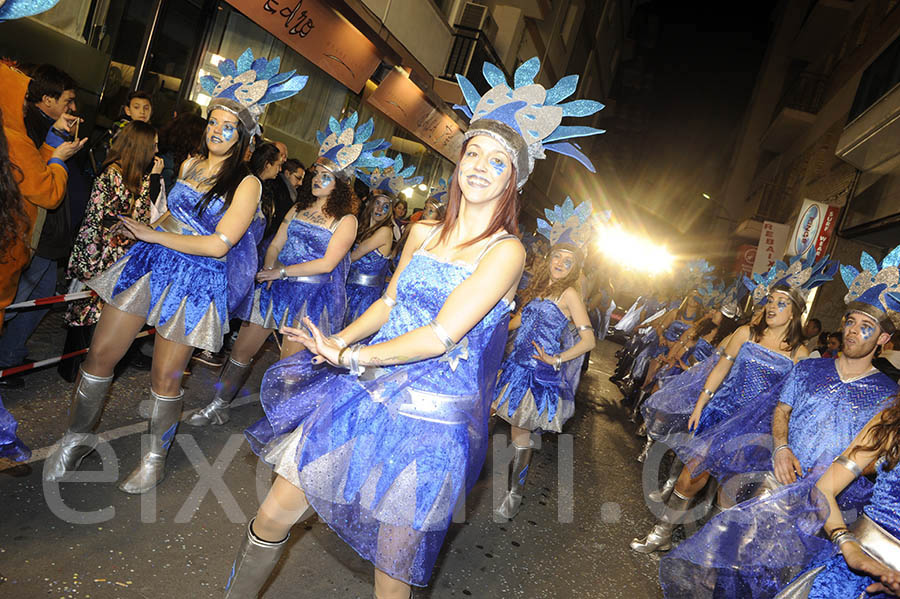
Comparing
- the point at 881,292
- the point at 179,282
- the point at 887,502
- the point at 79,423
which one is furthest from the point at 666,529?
the point at 79,423

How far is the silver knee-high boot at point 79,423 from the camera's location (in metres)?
3.42

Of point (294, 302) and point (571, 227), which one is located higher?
point (571, 227)

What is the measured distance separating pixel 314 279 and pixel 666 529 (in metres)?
3.47

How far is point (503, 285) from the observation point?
7.73 feet

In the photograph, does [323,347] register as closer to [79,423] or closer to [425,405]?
[425,405]

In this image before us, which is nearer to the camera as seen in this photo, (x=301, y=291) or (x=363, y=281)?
(x=301, y=291)

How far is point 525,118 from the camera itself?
2.50 meters

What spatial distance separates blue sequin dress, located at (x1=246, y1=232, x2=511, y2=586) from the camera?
90.5 inches

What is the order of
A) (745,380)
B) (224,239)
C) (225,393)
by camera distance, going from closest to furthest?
(224,239) → (225,393) → (745,380)

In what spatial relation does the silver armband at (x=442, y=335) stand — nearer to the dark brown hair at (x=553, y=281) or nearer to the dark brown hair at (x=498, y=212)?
the dark brown hair at (x=498, y=212)

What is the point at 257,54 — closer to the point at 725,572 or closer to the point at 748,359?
the point at 748,359

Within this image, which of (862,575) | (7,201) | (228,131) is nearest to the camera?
(7,201)

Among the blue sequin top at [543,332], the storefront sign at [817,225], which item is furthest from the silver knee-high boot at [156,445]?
the storefront sign at [817,225]

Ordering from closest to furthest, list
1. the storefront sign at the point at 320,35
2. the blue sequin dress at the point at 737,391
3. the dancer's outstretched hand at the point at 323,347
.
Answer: the dancer's outstretched hand at the point at 323,347 → the blue sequin dress at the point at 737,391 → the storefront sign at the point at 320,35
